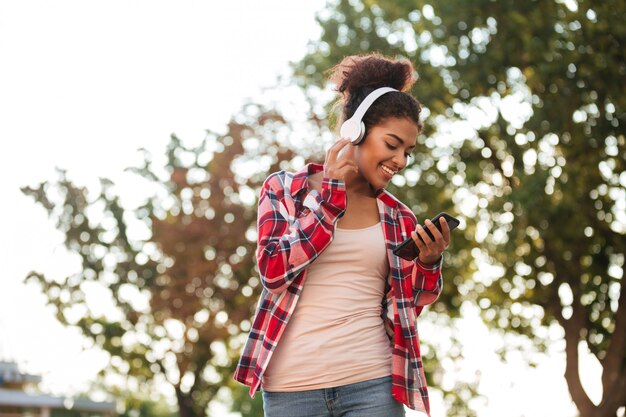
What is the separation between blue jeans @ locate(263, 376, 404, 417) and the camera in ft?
11.0

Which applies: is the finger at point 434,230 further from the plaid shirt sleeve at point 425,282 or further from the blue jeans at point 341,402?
the blue jeans at point 341,402

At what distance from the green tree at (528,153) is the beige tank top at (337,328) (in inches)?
488

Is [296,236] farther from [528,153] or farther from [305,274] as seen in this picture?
[528,153]

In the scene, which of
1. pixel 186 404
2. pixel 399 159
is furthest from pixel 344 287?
pixel 186 404

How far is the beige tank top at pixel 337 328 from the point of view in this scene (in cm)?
337

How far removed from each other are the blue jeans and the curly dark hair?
0.98m

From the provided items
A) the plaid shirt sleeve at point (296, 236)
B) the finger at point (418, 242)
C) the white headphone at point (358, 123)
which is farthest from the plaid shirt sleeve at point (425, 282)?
the white headphone at point (358, 123)

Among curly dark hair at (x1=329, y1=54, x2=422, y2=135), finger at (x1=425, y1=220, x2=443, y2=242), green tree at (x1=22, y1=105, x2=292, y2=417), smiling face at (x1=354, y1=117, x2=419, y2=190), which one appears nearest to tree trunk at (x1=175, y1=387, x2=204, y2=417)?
green tree at (x1=22, y1=105, x2=292, y2=417)

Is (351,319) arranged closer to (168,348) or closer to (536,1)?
(536,1)

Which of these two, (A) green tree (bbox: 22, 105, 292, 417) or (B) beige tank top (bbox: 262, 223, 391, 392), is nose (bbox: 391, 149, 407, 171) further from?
(A) green tree (bbox: 22, 105, 292, 417)

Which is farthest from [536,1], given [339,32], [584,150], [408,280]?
[408,280]

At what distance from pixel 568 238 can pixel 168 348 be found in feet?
35.7

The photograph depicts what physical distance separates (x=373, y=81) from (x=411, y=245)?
0.71 meters

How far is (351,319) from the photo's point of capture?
3434mm
